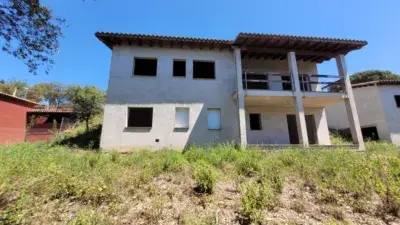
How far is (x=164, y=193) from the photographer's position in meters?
5.73

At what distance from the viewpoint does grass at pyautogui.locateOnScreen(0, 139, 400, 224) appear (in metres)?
4.67

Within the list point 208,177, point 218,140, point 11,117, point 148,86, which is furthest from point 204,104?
point 11,117

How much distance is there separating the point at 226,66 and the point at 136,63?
5935 mm

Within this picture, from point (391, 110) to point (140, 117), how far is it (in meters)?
20.6

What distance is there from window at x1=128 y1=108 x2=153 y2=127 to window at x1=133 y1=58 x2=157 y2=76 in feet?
7.97

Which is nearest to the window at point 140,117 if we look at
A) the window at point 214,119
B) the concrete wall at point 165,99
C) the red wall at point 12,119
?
the concrete wall at point 165,99

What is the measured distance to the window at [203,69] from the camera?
14391mm

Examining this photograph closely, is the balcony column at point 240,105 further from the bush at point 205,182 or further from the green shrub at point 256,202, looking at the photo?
the green shrub at point 256,202

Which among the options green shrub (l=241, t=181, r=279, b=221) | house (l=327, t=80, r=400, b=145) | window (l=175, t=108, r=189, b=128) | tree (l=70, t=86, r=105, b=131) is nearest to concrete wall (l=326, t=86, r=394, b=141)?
house (l=327, t=80, r=400, b=145)

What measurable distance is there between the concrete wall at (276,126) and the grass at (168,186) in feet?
21.2

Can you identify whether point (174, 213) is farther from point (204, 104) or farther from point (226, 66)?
point (226, 66)

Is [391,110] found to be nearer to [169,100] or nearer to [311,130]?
[311,130]

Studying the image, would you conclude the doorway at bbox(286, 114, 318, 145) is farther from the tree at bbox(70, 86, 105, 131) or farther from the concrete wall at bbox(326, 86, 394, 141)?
the tree at bbox(70, 86, 105, 131)

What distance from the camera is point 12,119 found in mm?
19719
